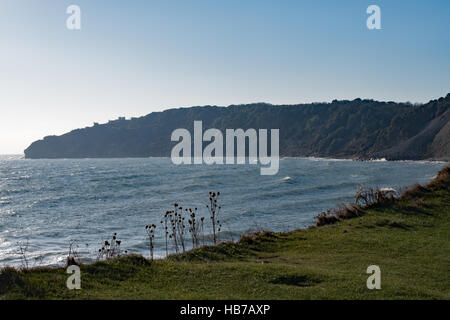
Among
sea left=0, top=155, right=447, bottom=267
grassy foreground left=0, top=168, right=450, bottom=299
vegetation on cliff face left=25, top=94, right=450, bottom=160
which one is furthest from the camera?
vegetation on cliff face left=25, top=94, right=450, bottom=160

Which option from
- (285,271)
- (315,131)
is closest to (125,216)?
(285,271)

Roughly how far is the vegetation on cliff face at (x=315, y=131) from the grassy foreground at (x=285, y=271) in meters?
85.3

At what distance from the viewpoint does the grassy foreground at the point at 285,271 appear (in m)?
6.33

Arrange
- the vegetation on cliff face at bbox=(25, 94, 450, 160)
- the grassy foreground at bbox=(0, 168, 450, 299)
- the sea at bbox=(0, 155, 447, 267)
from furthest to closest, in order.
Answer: the vegetation on cliff face at bbox=(25, 94, 450, 160), the sea at bbox=(0, 155, 447, 267), the grassy foreground at bbox=(0, 168, 450, 299)

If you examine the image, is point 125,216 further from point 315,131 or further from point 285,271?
point 315,131

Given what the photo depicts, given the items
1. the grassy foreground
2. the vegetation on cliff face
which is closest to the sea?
the grassy foreground

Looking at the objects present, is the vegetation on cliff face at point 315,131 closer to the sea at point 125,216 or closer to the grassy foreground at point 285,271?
the sea at point 125,216

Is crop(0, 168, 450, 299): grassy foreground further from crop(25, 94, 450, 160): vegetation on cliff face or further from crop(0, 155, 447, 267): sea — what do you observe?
crop(25, 94, 450, 160): vegetation on cliff face

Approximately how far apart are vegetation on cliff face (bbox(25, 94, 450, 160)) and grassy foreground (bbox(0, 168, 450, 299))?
85.3 m

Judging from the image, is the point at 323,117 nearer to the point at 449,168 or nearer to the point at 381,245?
the point at 449,168

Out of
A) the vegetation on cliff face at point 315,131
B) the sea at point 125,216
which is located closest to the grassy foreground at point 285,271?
the sea at point 125,216

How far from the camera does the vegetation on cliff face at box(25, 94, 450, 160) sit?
10957 centimetres
